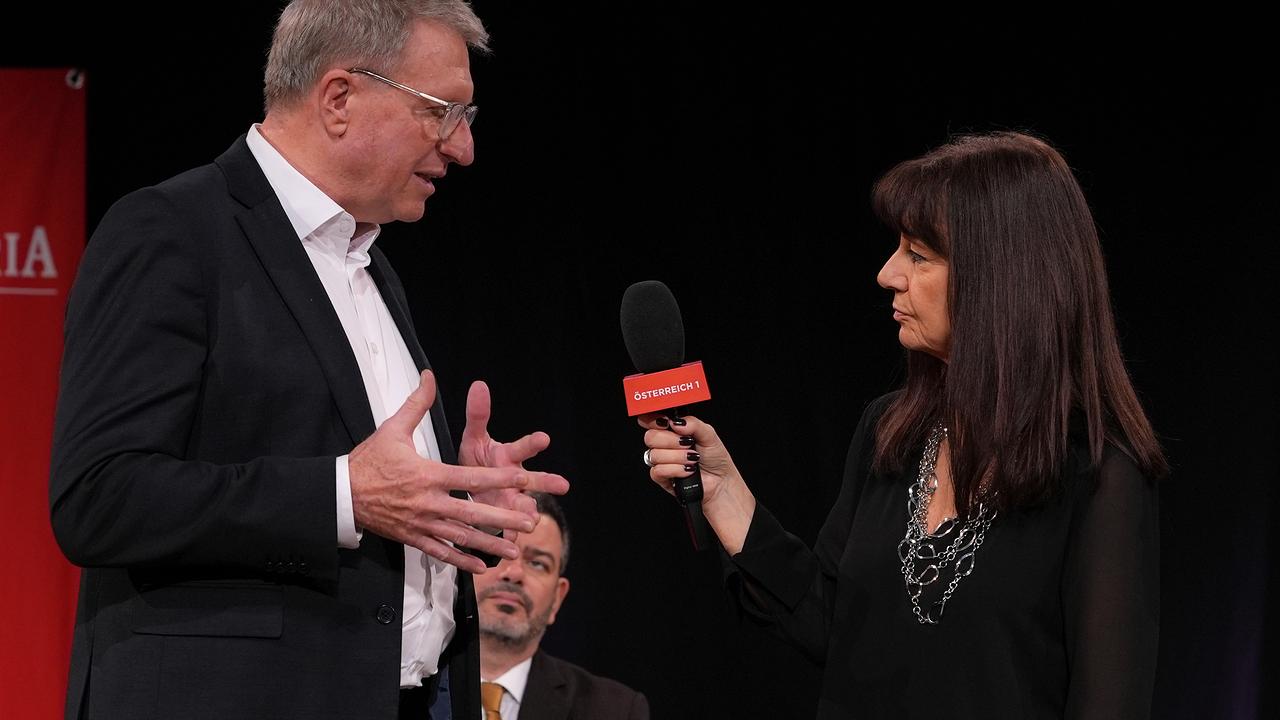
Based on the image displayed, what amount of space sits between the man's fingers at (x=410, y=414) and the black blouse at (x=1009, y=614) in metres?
0.73

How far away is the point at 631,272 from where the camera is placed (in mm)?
4398

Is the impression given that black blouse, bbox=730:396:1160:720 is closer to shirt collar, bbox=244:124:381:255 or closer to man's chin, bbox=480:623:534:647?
shirt collar, bbox=244:124:381:255

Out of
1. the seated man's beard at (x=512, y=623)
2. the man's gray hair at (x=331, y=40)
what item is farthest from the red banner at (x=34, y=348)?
the man's gray hair at (x=331, y=40)

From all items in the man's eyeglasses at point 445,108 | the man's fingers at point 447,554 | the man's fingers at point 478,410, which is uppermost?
the man's eyeglasses at point 445,108

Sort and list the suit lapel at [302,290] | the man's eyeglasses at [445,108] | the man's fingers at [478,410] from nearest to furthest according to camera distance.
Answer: the suit lapel at [302,290]
the man's fingers at [478,410]
the man's eyeglasses at [445,108]

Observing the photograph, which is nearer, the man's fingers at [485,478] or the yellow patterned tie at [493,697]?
the man's fingers at [485,478]

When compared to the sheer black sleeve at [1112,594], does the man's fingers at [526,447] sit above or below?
above

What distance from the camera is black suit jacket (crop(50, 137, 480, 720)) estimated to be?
165 cm

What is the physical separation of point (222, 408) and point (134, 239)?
10.1 inches

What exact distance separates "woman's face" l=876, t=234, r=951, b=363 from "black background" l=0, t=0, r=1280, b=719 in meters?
2.26

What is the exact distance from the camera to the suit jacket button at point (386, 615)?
Answer: 183 centimetres

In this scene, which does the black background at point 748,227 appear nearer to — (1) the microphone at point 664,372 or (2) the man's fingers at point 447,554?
(1) the microphone at point 664,372

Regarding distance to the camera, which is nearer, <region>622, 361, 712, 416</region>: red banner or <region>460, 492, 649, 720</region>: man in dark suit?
<region>622, 361, 712, 416</region>: red banner

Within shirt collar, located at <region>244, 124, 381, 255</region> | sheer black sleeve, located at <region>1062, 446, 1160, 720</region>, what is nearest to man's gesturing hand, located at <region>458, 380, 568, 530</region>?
shirt collar, located at <region>244, 124, 381, 255</region>
